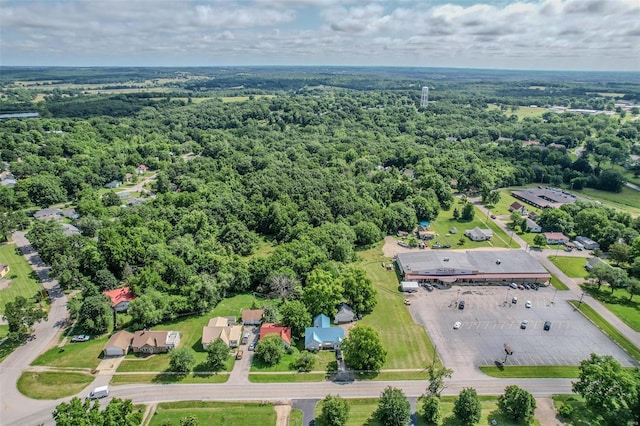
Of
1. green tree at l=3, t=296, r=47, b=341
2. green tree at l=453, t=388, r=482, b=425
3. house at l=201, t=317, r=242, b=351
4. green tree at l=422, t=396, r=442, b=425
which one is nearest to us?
green tree at l=453, t=388, r=482, b=425

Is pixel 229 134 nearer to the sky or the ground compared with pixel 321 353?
nearer to the sky

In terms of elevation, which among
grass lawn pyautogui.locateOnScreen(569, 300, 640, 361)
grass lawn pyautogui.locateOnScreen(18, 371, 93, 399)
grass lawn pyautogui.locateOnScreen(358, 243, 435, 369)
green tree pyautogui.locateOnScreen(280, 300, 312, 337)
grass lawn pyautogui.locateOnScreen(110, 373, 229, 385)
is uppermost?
green tree pyautogui.locateOnScreen(280, 300, 312, 337)

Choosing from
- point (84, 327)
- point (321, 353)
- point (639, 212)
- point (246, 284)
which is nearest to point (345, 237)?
point (246, 284)

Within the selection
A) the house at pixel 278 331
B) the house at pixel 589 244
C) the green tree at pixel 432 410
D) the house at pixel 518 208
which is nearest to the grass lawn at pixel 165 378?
the house at pixel 278 331

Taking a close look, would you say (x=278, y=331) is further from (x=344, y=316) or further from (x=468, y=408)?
(x=468, y=408)

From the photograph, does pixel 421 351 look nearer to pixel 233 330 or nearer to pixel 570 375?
pixel 570 375

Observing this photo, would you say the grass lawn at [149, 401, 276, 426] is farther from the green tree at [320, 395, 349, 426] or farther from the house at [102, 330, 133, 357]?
the house at [102, 330, 133, 357]

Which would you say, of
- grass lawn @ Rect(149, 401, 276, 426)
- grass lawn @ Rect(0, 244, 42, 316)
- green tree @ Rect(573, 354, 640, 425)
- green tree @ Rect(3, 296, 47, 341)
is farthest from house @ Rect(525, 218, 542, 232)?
grass lawn @ Rect(0, 244, 42, 316)
